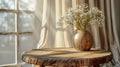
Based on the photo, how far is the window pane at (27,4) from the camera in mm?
2512

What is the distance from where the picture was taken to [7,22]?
246 cm

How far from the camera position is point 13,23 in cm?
250

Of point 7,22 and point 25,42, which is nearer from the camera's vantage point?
point 7,22

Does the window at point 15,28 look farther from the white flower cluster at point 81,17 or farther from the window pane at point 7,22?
the white flower cluster at point 81,17

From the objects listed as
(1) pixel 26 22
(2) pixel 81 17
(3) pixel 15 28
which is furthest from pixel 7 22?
(2) pixel 81 17

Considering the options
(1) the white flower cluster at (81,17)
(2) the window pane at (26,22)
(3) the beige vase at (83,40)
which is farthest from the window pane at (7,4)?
(3) the beige vase at (83,40)

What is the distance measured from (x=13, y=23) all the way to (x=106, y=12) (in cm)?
124

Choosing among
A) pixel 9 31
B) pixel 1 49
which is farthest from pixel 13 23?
pixel 1 49

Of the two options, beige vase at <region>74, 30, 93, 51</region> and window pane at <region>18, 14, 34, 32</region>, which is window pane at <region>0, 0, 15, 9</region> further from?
beige vase at <region>74, 30, 93, 51</region>

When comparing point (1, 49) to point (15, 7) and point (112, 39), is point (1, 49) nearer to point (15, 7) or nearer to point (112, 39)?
point (15, 7)

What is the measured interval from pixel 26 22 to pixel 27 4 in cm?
21

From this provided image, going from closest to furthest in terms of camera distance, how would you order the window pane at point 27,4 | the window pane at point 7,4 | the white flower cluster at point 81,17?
the white flower cluster at point 81,17, the window pane at point 7,4, the window pane at point 27,4

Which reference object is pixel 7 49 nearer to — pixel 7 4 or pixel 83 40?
pixel 7 4

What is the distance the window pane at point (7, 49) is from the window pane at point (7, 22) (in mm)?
81
